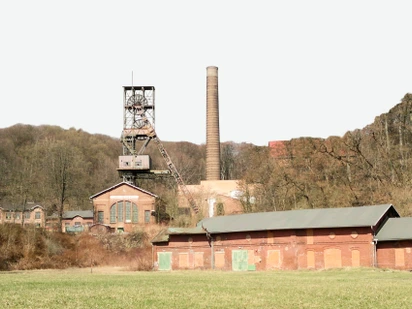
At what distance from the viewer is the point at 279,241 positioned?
42.3 meters

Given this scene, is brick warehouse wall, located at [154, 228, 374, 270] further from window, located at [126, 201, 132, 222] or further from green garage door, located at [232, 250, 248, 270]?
window, located at [126, 201, 132, 222]

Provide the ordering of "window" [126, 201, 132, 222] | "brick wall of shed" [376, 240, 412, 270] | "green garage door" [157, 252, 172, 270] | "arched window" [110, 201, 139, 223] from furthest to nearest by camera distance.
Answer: "window" [126, 201, 132, 222]
"arched window" [110, 201, 139, 223]
"green garage door" [157, 252, 172, 270]
"brick wall of shed" [376, 240, 412, 270]

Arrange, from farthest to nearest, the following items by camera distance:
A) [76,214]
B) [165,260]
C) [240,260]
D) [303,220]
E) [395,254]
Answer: [76,214], [165,260], [240,260], [303,220], [395,254]

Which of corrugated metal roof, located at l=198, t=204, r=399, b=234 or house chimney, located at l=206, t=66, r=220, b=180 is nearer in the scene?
corrugated metal roof, located at l=198, t=204, r=399, b=234

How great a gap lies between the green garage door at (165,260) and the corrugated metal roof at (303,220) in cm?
337

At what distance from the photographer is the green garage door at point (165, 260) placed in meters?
45.6

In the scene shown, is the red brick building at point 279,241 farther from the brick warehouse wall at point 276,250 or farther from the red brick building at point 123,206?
the red brick building at point 123,206

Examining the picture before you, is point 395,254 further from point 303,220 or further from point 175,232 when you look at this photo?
point 175,232

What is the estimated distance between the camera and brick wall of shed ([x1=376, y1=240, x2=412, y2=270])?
37.6 m

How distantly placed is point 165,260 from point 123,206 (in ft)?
73.8

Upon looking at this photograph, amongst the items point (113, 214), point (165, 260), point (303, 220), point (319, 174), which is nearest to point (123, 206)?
point (113, 214)

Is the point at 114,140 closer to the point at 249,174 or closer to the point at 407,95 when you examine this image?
the point at 249,174

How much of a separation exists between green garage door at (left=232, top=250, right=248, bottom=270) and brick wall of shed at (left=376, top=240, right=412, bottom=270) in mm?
9062

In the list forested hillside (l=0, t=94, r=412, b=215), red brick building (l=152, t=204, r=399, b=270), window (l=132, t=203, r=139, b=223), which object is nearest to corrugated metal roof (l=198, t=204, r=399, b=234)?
red brick building (l=152, t=204, r=399, b=270)
